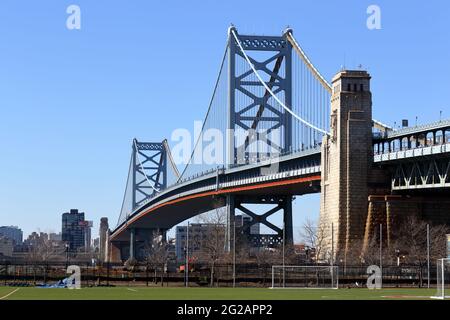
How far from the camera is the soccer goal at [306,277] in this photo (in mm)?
61188

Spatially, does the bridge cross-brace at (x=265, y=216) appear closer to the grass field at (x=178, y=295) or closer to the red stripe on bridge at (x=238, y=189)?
the red stripe on bridge at (x=238, y=189)

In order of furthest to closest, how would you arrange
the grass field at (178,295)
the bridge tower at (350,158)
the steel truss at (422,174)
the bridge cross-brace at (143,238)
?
the bridge cross-brace at (143,238) < the bridge tower at (350,158) < the steel truss at (422,174) < the grass field at (178,295)

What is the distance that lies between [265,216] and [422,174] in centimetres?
4607

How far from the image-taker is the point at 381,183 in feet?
270

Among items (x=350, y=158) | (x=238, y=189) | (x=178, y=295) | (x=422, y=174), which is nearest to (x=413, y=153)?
(x=422, y=174)

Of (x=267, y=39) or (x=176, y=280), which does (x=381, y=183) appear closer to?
(x=176, y=280)

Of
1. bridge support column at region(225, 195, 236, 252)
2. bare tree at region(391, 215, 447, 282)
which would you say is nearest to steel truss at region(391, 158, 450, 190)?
bare tree at region(391, 215, 447, 282)

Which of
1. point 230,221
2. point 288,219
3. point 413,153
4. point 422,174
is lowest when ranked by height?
point 230,221

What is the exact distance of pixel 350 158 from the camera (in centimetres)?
8244

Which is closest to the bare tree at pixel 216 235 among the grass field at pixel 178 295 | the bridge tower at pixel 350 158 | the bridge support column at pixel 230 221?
the bridge support column at pixel 230 221

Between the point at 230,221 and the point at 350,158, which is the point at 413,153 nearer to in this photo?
the point at 350,158

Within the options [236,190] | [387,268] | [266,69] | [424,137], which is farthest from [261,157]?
[387,268]

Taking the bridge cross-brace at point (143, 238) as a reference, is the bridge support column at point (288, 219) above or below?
above

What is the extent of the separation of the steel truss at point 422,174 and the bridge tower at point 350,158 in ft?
9.31
